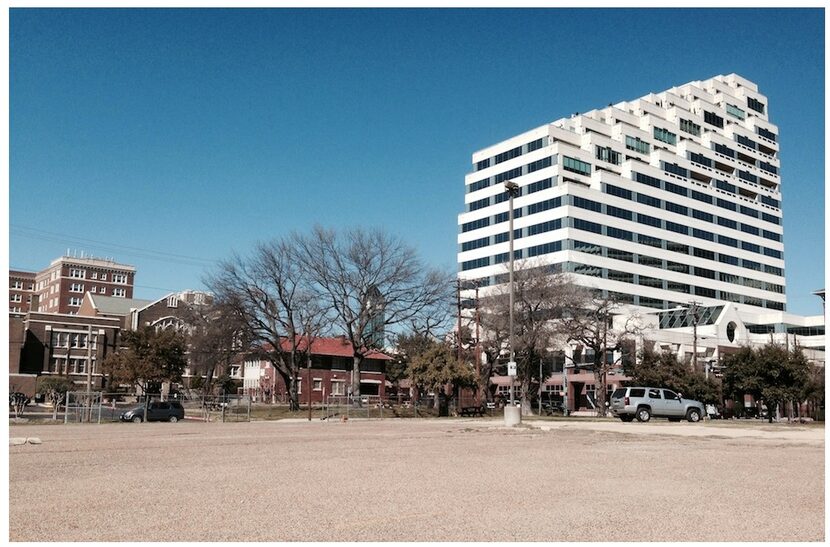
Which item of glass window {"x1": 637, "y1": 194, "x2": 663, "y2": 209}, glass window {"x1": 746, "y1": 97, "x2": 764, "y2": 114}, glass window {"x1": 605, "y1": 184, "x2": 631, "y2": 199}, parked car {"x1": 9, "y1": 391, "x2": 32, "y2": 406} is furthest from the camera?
glass window {"x1": 746, "y1": 97, "x2": 764, "y2": 114}

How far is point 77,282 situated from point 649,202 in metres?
104

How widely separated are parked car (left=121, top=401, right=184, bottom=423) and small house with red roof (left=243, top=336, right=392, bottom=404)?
45710 mm

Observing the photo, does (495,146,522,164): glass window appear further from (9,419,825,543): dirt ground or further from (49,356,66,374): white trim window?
(9,419,825,543): dirt ground

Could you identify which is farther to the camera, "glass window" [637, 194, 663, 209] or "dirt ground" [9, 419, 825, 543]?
"glass window" [637, 194, 663, 209]

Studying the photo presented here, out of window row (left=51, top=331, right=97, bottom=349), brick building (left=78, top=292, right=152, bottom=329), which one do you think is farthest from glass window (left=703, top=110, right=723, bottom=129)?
window row (left=51, top=331, right=97, bottom=349)

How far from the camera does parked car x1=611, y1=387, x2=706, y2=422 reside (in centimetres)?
4000

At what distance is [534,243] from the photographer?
107 metres

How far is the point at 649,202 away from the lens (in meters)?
114

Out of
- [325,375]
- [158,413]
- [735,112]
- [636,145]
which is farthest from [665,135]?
[158,413]

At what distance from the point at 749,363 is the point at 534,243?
190ft

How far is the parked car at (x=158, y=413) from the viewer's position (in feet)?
135

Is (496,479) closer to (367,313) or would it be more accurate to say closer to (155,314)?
(367,313)

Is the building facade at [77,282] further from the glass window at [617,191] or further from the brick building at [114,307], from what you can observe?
the glass window at [617,191]

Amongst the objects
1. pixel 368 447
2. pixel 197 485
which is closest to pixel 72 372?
pixel 368 447
